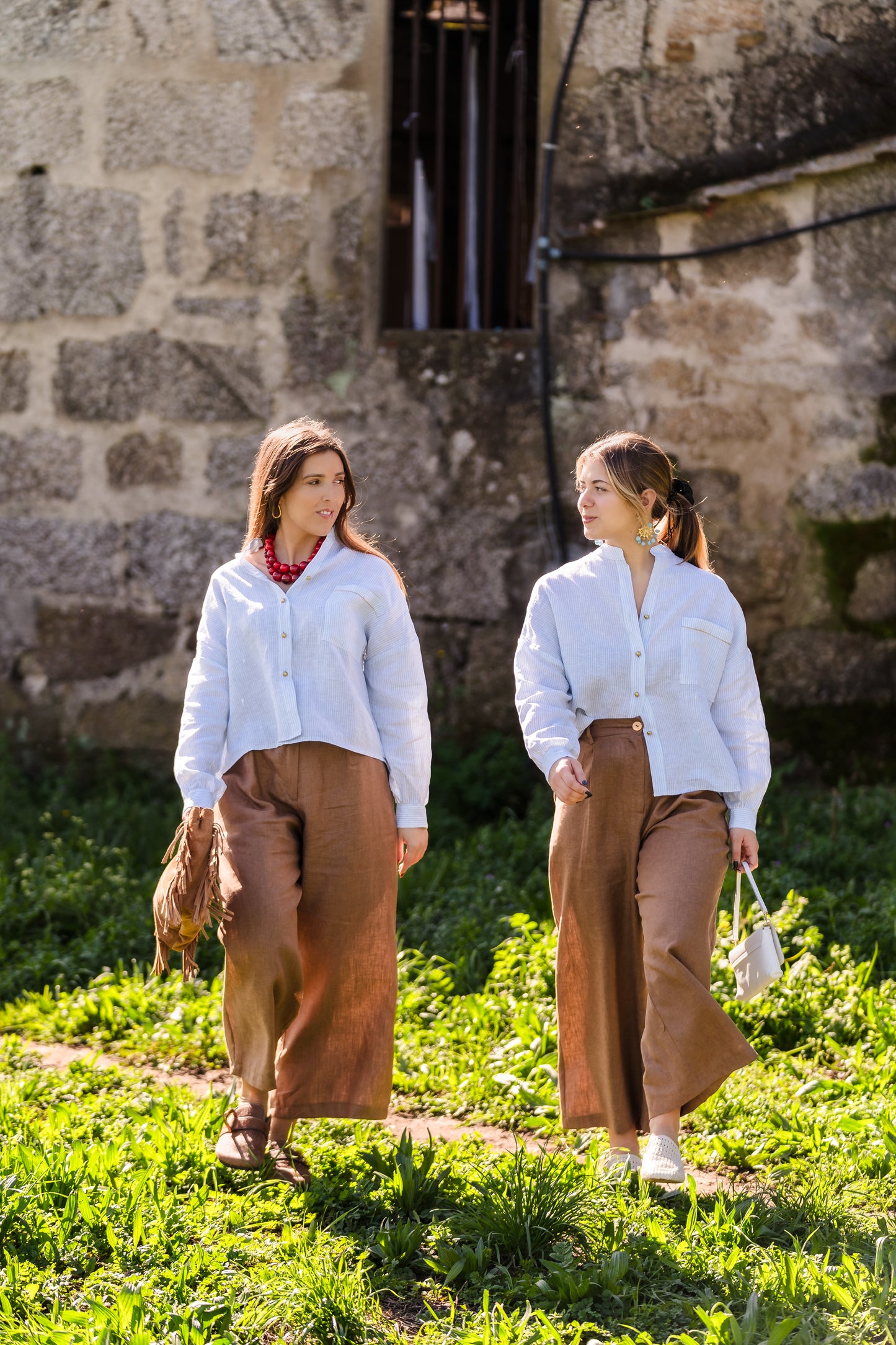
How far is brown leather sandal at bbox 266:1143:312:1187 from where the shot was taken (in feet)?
9.77

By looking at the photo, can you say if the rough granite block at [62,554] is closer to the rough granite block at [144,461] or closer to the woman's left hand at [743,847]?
the rough granite block at [144,461]

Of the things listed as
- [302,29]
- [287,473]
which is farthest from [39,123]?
[287,473]

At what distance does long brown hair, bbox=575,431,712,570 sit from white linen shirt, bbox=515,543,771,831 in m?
0.09

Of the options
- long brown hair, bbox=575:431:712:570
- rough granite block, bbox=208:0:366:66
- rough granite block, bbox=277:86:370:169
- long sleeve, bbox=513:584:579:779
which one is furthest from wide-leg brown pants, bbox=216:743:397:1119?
rough granite block, bbox=208:0:366:66

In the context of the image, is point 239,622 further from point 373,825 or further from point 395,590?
point 373,825

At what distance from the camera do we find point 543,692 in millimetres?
3123

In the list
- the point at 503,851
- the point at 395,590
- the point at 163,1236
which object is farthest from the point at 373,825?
the point at 503,851

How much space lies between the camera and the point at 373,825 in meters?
3.12

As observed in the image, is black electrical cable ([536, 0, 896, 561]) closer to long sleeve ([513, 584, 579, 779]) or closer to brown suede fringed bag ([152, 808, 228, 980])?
long sleeve ([513, 584, 579, 779])

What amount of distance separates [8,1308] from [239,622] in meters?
1.53

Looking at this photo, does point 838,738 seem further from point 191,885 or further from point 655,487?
point 191,885

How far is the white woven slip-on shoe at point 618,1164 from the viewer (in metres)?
2.93

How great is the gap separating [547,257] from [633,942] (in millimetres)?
3522

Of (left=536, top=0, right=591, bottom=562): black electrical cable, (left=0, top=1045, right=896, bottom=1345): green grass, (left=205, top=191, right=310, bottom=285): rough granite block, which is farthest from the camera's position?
(left=205, top=191, right=310, bottom=285): rough granite block
